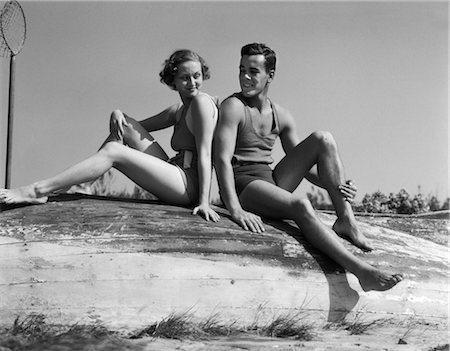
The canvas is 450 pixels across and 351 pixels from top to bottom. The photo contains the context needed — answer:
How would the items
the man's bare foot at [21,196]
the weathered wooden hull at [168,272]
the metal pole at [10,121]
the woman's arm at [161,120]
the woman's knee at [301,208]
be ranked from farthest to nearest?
1. the metal pole at [10,121]
2. the woman's arm at [161,120]
3. the woman's knee at [301,208]
4. the man's bare foot at [21,196]
5. the weathered wooden hull at [168,272]

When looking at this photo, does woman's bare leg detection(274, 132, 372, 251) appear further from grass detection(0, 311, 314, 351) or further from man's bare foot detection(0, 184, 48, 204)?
man's bare foot detection(0, 184, 48, 204)

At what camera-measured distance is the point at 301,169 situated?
5.84 meters

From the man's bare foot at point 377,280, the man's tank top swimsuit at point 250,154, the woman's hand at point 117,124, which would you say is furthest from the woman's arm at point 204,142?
the man's bare foot at point 377,280

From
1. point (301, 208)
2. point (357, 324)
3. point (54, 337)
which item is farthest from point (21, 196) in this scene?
point (357, 324)

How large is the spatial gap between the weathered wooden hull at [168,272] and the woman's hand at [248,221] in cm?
6

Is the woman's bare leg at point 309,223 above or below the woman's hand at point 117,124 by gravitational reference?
below

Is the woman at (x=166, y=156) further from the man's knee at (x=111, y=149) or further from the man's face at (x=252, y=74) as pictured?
the man's face at (x=252, y=74)

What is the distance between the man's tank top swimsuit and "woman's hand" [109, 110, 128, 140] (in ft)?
2.89

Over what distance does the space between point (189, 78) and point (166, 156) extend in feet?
2.10

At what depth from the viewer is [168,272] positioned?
5.08 meters

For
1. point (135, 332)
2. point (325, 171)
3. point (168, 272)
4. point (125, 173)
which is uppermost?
point (325, 171)

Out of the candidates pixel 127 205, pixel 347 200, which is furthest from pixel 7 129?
pixel 347 200

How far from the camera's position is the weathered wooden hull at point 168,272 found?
4.95 m

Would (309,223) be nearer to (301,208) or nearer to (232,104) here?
(301,208)
